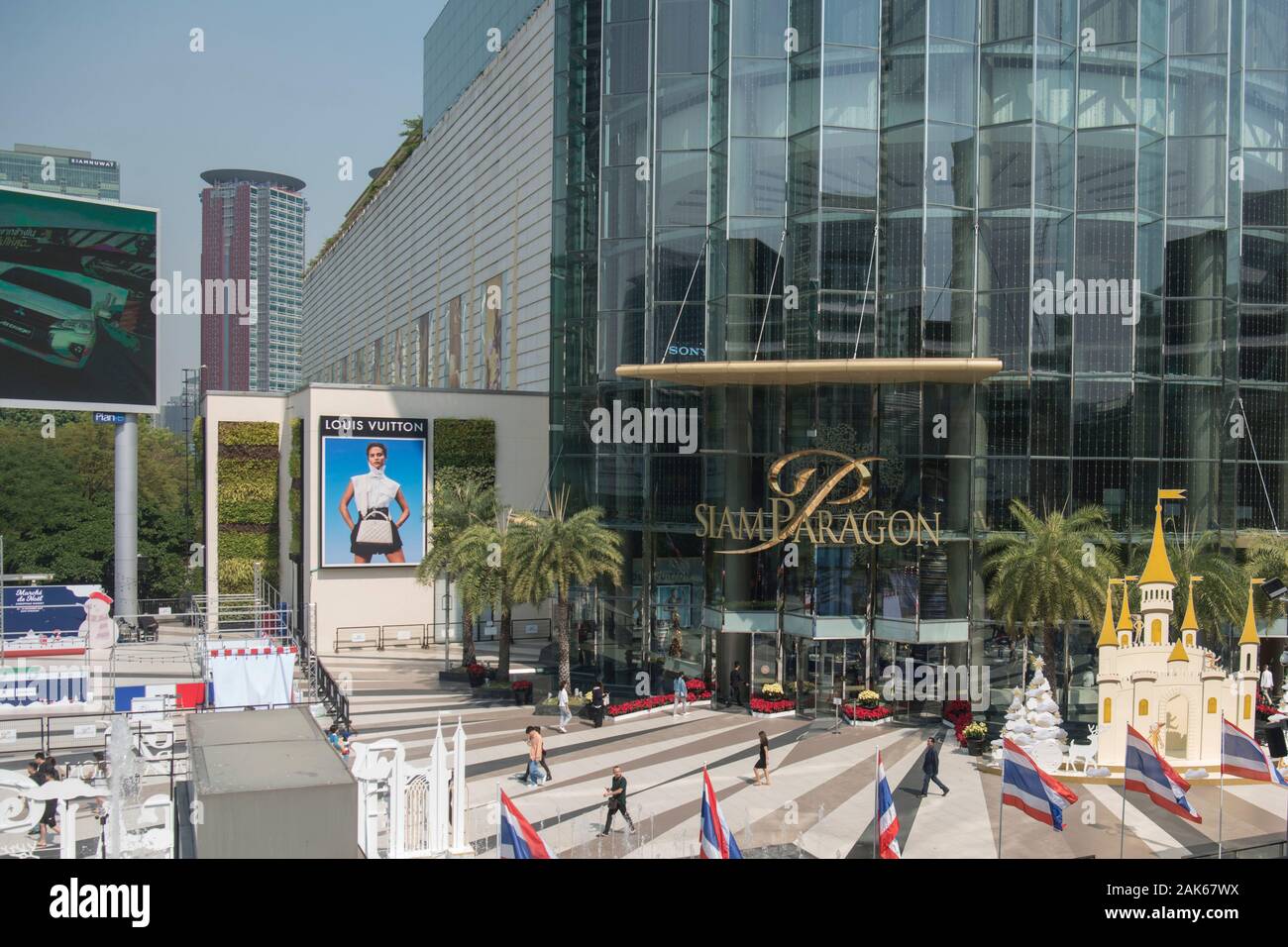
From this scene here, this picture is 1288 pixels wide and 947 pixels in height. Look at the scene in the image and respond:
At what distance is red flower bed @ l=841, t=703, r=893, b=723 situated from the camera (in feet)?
102

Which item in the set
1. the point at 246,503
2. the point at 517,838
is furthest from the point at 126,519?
the point at 517,838

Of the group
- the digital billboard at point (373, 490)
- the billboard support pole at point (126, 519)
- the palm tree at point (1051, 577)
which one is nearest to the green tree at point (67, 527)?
the billboard support pole at point (126, 519)

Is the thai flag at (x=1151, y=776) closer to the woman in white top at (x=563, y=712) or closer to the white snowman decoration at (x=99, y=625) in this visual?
the woman in white top at (x=563, y=712)

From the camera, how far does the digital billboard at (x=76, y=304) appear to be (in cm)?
4228

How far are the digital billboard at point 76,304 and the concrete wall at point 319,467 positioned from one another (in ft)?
18.9

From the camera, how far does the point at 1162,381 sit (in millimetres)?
31953

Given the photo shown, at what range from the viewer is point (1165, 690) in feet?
79.4

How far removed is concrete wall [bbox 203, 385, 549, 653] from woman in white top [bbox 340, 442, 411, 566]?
74 cm

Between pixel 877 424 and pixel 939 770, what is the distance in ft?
34.7

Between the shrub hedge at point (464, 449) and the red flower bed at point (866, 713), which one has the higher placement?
the shrub hedge at point (464, 449)

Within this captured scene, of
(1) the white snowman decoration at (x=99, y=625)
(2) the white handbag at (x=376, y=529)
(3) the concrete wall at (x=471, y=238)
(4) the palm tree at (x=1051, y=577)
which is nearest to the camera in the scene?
(4) the palm tree at (x=1051, y=577)

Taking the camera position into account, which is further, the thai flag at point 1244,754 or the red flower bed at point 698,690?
the red flower bed at point 698,690

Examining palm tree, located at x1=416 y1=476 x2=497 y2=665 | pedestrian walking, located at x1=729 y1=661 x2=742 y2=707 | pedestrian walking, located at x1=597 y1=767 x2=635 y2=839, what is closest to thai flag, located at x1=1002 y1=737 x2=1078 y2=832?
pedestrian walking, located at x1=597 y1=767 x2=635 y2=839

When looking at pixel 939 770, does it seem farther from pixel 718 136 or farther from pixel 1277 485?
pixel 718 136
